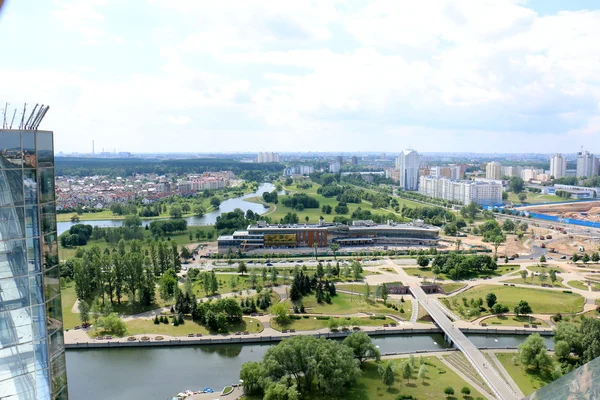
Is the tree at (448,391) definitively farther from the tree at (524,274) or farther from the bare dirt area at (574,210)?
the bare dirt area at (574,210)

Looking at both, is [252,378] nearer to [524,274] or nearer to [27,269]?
[27,269]

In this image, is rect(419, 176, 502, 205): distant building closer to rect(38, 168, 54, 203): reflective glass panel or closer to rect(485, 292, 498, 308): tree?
rect(485, 292, 498, 308): tree

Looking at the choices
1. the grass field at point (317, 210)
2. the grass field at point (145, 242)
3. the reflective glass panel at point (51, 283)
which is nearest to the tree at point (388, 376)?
the reflective glass panel at point (51, 283)

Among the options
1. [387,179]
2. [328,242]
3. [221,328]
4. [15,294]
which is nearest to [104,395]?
[221,328]

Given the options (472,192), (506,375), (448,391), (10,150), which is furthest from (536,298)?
(472,192)

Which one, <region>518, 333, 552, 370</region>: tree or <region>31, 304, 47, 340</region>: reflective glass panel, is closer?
<region>31, 304, 47, 340</region>: reflective glass panel

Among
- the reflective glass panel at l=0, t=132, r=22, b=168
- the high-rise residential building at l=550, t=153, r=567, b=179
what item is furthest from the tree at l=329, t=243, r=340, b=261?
the high-rise residential building at l=550, t=153, r=567, b=179
